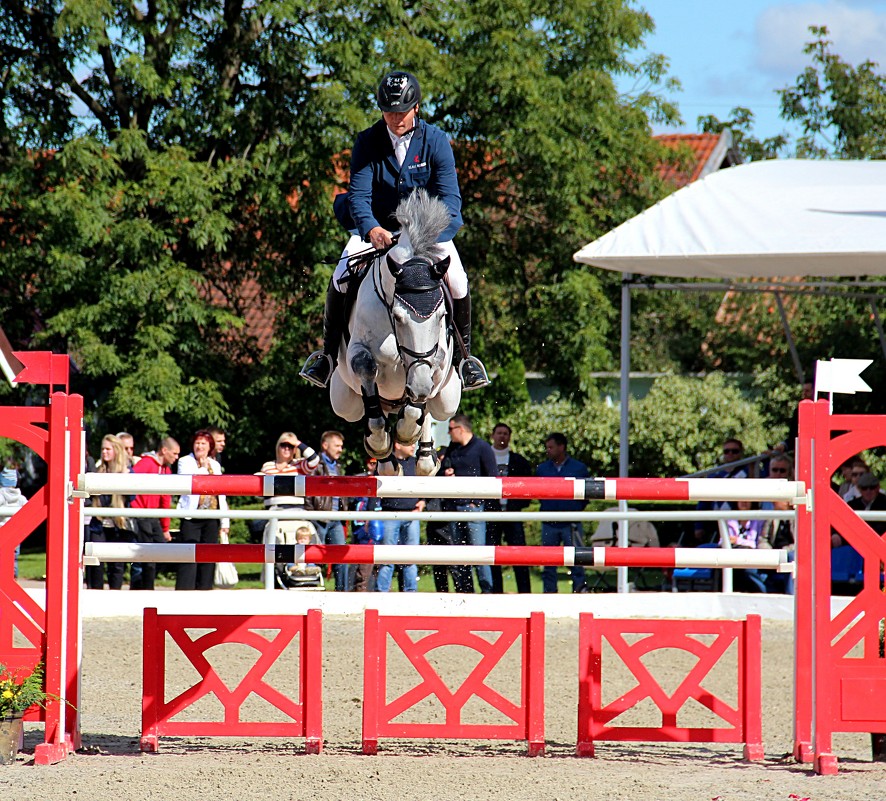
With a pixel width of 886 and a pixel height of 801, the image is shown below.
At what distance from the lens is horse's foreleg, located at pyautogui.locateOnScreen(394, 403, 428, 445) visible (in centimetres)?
494

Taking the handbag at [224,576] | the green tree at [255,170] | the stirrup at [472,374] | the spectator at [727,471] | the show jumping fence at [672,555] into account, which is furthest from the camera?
the green tree at [255,170]

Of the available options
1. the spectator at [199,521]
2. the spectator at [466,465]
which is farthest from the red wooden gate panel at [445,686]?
the spectator at [199,521]

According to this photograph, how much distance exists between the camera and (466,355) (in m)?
5.62

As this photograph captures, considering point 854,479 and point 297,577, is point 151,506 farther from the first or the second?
point 854,479

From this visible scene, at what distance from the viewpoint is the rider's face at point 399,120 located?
518 cm

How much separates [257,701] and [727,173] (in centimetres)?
608

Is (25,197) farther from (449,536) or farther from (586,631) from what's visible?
(586,631)

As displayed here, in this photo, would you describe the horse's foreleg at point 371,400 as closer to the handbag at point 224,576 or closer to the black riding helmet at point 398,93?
the black riding helmet at point 398,93

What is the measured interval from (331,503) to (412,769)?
4.01 meters

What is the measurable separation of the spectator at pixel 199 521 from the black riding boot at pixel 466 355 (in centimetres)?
369

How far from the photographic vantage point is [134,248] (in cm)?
1180

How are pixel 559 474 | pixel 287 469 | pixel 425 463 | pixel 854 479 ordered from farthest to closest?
pixel 559 474 < pixel 854 479 < pixel 287 469 < pixel 425 463

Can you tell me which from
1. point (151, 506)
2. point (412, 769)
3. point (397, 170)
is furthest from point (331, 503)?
point (397, 170)

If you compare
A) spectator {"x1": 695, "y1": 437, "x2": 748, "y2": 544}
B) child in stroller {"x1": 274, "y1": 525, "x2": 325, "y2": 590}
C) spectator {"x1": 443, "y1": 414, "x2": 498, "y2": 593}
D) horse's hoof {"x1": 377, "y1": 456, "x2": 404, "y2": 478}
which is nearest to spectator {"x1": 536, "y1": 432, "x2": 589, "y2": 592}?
spectator {"x1": 443, "y1": 414, "x2": 498, "y2": 593}
